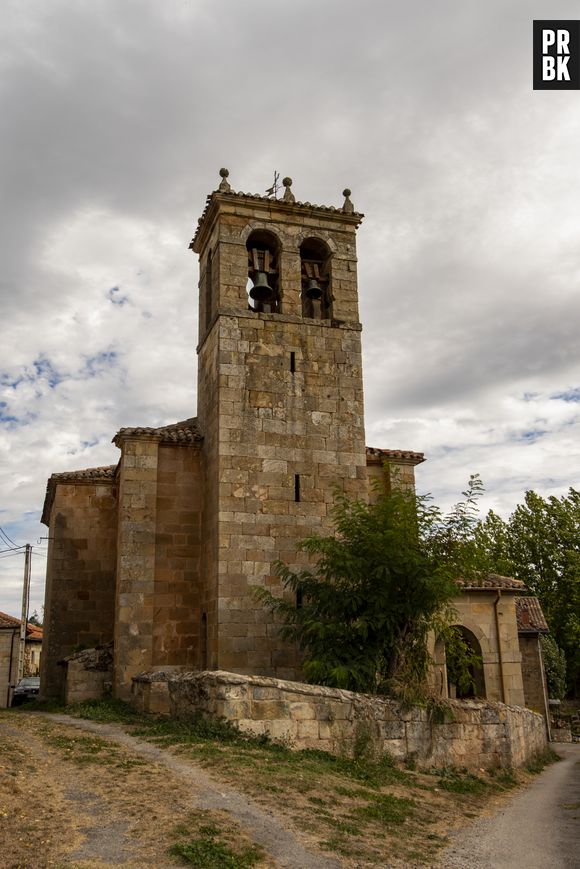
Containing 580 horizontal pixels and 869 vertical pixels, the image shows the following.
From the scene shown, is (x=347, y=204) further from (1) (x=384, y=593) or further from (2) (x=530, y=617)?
(2) (x=530, y=617)

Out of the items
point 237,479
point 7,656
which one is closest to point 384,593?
point 237,479

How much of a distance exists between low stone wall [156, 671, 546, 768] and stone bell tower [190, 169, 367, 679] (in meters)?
3.08

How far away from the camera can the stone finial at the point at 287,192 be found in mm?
17617

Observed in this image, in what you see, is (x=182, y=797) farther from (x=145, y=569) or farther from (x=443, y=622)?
(x=145, y=569)

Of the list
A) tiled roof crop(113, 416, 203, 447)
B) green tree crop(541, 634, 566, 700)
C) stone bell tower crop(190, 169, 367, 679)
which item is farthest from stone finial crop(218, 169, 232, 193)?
green tree crop(541, 634, 566, 700)

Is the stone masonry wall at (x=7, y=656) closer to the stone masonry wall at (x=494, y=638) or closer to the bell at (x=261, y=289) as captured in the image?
the stone masonry wall at (x=494, y=638)

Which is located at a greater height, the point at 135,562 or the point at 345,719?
the point at 135,562

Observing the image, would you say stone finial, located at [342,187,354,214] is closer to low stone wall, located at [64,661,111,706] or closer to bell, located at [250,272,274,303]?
bell, located at [250,272,274,303]

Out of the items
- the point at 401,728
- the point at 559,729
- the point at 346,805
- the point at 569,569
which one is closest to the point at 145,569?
the point at 401,728

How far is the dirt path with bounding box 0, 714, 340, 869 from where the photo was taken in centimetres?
562

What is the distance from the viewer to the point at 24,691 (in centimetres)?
2694

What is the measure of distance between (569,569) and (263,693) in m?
27.3

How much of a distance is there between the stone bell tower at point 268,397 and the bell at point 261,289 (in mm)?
30

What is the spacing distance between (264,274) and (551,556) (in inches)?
945
